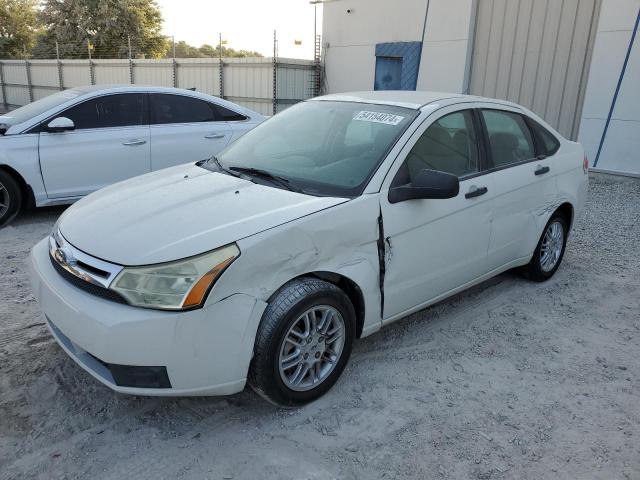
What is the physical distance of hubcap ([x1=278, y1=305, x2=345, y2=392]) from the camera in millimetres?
2781

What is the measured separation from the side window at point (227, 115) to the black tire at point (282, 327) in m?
4.81

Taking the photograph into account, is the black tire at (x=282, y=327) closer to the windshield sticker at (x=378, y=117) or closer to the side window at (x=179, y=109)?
the windshield sticker at (x=378, y=117)

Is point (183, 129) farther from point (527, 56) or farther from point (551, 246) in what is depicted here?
point (527, 56)

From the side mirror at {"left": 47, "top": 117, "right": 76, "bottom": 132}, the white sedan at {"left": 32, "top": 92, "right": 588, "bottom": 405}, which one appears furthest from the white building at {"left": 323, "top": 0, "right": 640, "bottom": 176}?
the side mirror at {"left": 47, "top": 117, "right": 76, "bottom": 132}

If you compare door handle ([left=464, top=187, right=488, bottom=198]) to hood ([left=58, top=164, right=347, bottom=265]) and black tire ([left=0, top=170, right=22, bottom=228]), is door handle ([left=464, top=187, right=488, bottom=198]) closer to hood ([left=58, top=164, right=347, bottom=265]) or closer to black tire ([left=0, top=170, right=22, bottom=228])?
hood ([left=58, top=164, right=347, bottom=265])

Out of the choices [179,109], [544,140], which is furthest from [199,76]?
[544,140]

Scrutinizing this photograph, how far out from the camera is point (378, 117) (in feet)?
11.7

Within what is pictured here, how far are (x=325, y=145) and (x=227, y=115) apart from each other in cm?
393

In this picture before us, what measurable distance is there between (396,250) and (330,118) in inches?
46.4

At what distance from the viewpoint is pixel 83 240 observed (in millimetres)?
2758

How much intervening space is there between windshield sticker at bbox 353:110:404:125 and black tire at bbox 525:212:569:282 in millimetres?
1919

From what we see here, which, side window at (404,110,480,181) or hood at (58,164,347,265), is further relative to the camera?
side window at (404,110,480,181)

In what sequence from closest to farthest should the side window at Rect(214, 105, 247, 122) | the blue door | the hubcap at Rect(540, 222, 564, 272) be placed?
1. the hubcap at Rect(540, 222, 564, 272)
2. the side window at Rect(214, 105, 247, 122)
3. the blue door

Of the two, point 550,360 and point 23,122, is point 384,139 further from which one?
point 23,122
